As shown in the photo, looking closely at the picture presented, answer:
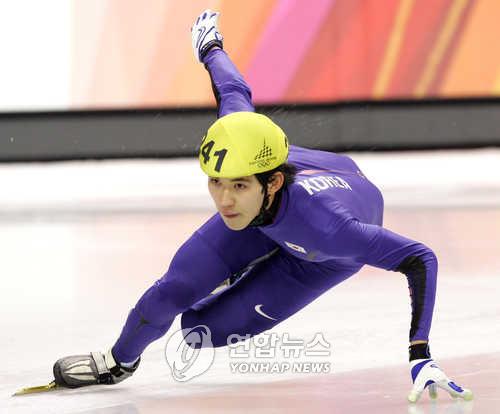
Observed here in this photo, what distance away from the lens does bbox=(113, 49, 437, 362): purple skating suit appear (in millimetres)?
3199

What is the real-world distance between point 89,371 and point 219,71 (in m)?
1.09

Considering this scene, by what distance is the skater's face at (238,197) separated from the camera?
3.24m

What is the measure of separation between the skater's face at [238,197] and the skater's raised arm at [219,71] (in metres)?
0.42

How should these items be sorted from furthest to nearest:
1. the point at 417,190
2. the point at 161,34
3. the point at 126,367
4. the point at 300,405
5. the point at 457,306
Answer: the point at 161,34, the point at 417,190, the point at 457,306, the point at 126,367, the point at 300,405

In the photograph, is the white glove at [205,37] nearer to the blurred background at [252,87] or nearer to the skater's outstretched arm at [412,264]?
the skater's outstretched arm at [412,264]

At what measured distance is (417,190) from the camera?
910cm

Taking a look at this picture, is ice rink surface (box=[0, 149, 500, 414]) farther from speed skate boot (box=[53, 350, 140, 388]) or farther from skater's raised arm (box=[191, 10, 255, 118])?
skater's raised arm (box=[191, 10, 255, 118])

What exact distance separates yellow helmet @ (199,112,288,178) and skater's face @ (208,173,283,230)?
41mm

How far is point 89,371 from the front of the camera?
12.2ft

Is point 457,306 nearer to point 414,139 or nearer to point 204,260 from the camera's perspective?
point 204,260

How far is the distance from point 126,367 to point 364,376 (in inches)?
30.3

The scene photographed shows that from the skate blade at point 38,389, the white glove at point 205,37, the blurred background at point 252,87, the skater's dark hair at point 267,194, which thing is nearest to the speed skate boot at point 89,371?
the skate blade at point 38,389

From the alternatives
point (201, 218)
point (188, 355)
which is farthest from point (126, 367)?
point (201, 218)

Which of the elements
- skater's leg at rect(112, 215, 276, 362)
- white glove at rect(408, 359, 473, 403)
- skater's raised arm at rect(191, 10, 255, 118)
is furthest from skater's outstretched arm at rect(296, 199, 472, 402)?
skater's raised arm at rect(191, 10, 255, 118)
